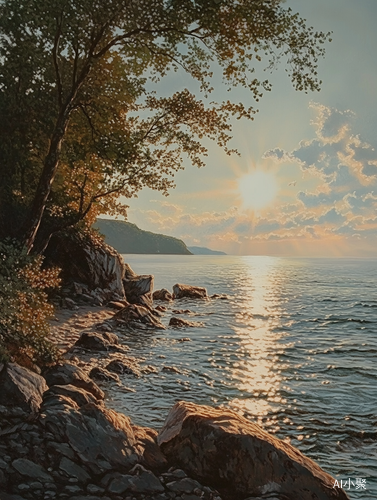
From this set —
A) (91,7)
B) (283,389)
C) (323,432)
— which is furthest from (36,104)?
(323,432)

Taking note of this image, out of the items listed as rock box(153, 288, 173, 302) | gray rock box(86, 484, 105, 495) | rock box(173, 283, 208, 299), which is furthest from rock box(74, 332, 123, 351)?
rock box(173, 283, 208, 299)

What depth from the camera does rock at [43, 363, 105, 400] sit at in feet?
39.8

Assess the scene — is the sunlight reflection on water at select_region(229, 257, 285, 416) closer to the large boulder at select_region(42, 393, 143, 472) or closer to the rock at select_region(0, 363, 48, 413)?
the large boulder at select_region(42, 393, 143, 472)

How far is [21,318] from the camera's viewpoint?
12.4m

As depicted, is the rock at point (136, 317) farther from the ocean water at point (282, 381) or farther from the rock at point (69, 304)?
the rock at point (69, 304)

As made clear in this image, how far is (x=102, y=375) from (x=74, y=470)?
8031 mm

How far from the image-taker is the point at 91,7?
15.6 metres

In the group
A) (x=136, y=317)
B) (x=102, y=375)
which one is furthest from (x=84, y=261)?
(x=102, y=375)

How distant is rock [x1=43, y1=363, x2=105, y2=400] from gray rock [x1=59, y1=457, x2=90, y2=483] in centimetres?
336

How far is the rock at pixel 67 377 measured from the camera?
477 inches

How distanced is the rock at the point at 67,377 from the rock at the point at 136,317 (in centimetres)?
1597

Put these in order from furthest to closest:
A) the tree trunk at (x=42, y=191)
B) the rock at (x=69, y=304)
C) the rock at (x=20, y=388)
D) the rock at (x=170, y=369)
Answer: the rock at (x=69, y=304), the rock at (x=170, y=369), the tree trunk at (x=42, y=191), the rock at (x=20, y=388)

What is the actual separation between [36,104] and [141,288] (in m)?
19.4

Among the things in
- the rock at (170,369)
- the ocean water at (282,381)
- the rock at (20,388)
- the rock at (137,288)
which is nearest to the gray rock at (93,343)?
the ocean water at (282,381)
